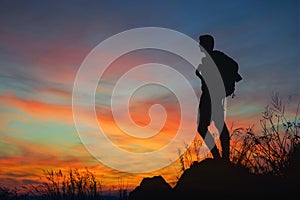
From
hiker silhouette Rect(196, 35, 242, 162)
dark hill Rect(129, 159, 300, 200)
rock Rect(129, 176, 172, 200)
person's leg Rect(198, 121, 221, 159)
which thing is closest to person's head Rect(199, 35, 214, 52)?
hiker silhouette Rect(196, 35, 242, 162)

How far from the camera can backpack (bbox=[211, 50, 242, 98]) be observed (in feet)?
34.1

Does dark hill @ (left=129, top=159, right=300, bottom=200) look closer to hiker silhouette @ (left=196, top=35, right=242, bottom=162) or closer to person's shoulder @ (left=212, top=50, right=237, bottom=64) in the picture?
hiker silhouette @ (left=196, top=35, right=242, bottom=162)

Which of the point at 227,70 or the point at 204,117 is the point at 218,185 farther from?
the point at 227,70

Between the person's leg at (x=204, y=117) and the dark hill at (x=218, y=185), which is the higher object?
the person's leg at (x=204, y=117)

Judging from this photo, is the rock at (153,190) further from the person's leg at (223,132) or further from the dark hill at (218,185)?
the person's leg at (223,132)

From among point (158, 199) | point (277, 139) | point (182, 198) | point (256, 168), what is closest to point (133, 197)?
point (158, 199)

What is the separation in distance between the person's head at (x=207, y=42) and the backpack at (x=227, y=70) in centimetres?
17

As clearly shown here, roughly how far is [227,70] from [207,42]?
0.86 meters

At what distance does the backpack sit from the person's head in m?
0.17

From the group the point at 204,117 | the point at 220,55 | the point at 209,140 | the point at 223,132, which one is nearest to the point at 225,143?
the point at 223,132

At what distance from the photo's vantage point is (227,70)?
34.4 feet

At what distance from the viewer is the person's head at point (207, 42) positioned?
408 inches

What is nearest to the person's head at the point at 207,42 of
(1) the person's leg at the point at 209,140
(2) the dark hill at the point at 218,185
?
(1) the person's leg at the point at 209,140

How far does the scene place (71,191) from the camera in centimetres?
946
